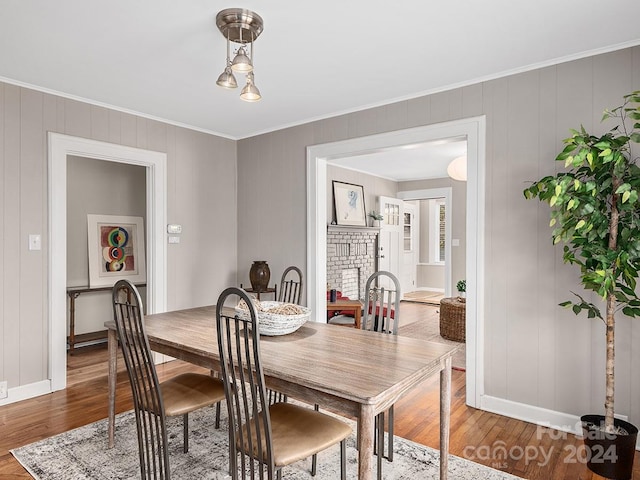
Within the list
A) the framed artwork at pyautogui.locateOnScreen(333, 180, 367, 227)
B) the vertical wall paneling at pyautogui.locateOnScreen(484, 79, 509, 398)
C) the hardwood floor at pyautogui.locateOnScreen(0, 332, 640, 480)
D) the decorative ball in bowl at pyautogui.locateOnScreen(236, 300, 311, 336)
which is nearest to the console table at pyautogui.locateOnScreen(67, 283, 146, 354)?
the hardwood floor at pyautogui.locateOnScreen(0, 332, 640, 480)

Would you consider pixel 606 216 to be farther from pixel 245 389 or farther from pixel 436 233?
pixel 436 233

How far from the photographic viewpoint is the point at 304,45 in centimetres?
260

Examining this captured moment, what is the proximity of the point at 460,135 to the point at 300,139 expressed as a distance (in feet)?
5.54

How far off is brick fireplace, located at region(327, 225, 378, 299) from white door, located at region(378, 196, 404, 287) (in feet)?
0.85

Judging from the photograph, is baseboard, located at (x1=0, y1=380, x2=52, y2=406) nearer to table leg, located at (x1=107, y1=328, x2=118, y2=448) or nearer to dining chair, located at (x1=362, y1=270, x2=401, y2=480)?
table leg, located at (x1=107, y1=328, x2=118, y2=448)

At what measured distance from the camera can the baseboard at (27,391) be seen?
10.6 feet

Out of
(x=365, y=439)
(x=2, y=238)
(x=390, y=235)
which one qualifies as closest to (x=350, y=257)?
(x=390, y=235)

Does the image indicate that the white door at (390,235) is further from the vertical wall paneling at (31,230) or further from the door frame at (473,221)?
the vertical wall paneling at (31,230)

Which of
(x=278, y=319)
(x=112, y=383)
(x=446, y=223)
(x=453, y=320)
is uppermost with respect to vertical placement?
(x=446, y=223)

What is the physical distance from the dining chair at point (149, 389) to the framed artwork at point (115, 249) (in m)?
2.93

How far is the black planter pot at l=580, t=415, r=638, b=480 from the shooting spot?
2.21m

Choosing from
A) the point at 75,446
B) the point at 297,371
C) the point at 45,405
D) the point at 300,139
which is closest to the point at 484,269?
the point at 297,371

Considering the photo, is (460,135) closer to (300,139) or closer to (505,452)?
(300,139)

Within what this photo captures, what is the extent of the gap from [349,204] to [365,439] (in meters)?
5.64
